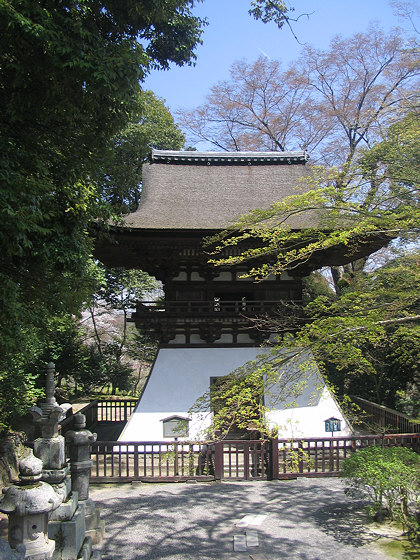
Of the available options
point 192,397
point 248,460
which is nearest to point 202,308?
point 192,397

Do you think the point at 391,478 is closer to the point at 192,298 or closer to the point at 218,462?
the point at 218,462

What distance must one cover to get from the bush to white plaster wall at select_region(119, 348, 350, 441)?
3.26m

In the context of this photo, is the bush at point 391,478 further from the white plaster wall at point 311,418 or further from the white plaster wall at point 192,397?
the white plaster wall at point 311,418

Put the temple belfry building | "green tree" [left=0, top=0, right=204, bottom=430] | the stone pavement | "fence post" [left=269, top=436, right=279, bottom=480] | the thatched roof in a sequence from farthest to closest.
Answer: the thatched roof < the temple belfry building < "fence post" [left=269, top=436, right=279, bottom=480] < the stone pavement < "green tree" [left=0, top=0, right=204, bottom=430]

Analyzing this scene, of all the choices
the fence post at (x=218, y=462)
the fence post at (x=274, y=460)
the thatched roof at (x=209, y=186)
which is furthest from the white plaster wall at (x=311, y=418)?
the thatched roof at (x=209, y=186)

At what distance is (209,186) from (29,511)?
1030 centimetres

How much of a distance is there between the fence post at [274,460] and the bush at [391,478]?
211cm

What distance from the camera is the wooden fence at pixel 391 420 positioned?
1052cm

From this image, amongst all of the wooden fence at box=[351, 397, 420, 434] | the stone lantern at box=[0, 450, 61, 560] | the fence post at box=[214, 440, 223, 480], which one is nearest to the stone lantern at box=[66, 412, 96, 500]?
the stone lantern at box=[0, 450, 61, 560]

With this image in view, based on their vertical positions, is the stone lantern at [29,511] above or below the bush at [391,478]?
above

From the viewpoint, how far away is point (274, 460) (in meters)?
9.14

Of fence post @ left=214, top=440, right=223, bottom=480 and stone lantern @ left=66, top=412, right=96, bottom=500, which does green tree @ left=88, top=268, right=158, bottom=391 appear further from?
stone lantern @ left=66, top=412, right=96, bottom=500

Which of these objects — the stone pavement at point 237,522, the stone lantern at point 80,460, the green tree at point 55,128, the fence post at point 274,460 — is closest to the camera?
the green tree at point 55,128

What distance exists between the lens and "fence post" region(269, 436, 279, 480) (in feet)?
29.9
